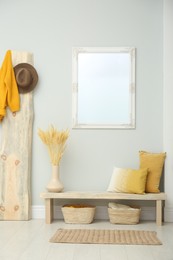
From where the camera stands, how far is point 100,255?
424cm

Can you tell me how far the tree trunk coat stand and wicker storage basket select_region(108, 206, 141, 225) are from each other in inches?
44.0

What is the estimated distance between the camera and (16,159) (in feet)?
20.2

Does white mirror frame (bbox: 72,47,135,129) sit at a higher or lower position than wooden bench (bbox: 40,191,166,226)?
higher

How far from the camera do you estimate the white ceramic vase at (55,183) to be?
230 inches

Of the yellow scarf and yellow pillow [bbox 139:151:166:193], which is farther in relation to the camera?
the yellow scarf

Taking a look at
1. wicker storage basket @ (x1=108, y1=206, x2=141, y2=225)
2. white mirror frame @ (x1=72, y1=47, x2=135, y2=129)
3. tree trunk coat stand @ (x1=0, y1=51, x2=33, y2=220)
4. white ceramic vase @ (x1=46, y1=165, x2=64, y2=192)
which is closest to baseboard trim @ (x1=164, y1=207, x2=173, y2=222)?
wicker storage basket @ (x1=108, y1=206, x2=141, y2=225)

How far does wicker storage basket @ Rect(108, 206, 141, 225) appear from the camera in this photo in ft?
18.9

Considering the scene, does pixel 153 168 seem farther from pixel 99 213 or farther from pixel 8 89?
pixel 8 89

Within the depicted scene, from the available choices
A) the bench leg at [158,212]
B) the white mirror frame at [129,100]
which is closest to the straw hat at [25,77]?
the white mirror frame at [129,100]

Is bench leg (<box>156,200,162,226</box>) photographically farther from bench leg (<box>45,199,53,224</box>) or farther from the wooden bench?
bench leg (<box>45,199,53,224</box>)

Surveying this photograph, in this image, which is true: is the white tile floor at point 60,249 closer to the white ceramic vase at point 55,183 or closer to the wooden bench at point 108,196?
the wooden bench at point 108,196

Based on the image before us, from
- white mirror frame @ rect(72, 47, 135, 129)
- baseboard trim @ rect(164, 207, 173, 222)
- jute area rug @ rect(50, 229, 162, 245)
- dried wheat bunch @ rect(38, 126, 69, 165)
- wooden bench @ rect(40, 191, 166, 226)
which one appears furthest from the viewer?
white mirror frame @ rect(72, 47, 135, 129)

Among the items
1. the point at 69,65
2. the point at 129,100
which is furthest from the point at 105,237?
the point at 69,65

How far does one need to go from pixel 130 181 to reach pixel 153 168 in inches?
13.8
